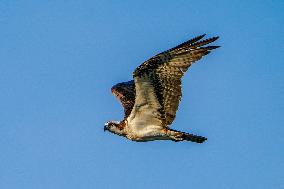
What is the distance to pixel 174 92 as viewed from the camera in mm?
13703

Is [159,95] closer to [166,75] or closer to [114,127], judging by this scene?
[166,75]

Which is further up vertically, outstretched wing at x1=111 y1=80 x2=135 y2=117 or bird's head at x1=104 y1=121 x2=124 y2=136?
outstretched wing at x1=111 y1=80 x2=135 y2=117

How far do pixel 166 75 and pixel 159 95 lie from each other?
1.75 ft

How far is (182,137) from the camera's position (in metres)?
14.3

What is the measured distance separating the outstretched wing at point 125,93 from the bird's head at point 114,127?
700 millimetres

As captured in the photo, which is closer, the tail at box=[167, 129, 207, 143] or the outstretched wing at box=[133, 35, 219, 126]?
the outstretched wing at box=[133, 35, 219, 126]

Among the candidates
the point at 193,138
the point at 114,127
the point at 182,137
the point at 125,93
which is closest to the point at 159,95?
the point at 182,137

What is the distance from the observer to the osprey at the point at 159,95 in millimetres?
13070

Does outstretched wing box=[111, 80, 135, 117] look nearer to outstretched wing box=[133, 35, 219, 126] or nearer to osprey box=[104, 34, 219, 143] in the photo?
osprey box=[104, 34, 219, 143]

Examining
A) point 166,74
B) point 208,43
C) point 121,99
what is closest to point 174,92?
point 166,74

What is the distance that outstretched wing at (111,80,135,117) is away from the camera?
53.1 feet

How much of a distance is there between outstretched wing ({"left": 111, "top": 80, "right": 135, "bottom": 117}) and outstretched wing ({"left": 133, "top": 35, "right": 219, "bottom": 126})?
1984 mm

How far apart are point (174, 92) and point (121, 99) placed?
2985 mm

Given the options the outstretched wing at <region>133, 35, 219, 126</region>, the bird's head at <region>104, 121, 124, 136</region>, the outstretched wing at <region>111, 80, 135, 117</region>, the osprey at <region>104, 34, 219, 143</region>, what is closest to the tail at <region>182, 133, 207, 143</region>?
the osprey at <region>104, 34, 219, 143</region>
